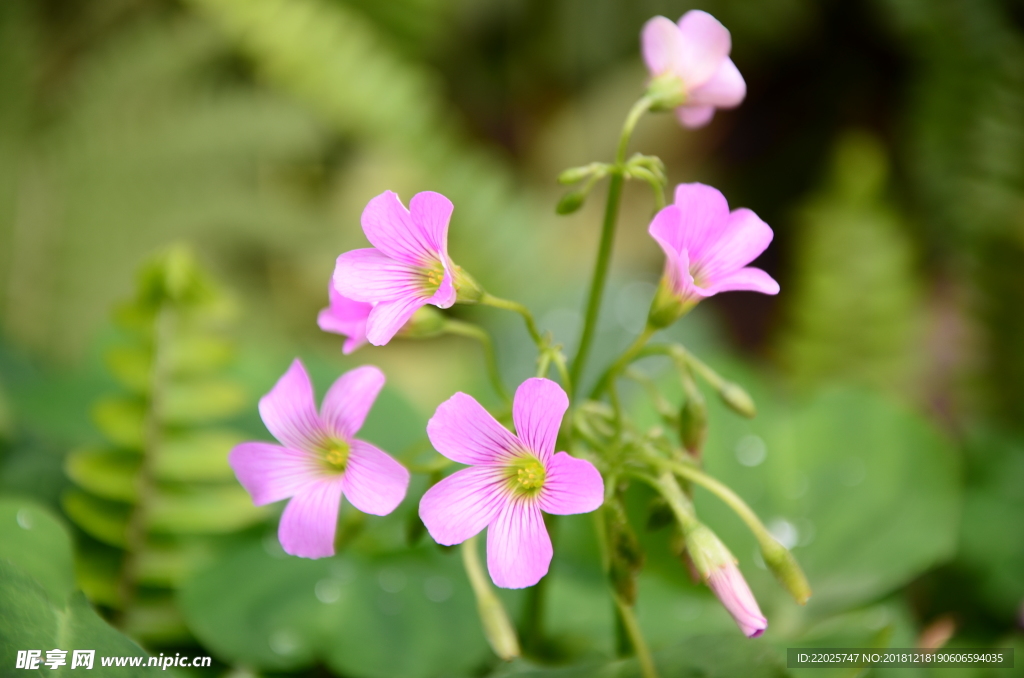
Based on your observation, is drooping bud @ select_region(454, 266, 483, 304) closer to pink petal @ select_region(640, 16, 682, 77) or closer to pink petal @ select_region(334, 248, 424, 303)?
pink petal @ select_region(334, 248, 424, 303)

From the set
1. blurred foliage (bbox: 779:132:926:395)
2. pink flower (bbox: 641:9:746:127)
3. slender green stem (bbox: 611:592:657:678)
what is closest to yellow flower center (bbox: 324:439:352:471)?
slender green stem (bbox: 611:592:657:678)

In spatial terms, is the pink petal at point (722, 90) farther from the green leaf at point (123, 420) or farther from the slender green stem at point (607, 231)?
the green leaf at point (123, 420)

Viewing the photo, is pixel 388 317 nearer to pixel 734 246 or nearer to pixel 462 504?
pixel 462 504

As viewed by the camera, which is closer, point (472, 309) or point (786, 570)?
point (786, 570)

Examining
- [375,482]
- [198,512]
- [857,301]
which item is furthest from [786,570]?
[857,301]

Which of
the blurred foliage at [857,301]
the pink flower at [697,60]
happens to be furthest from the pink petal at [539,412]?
the blurred foliage at [857,301]
